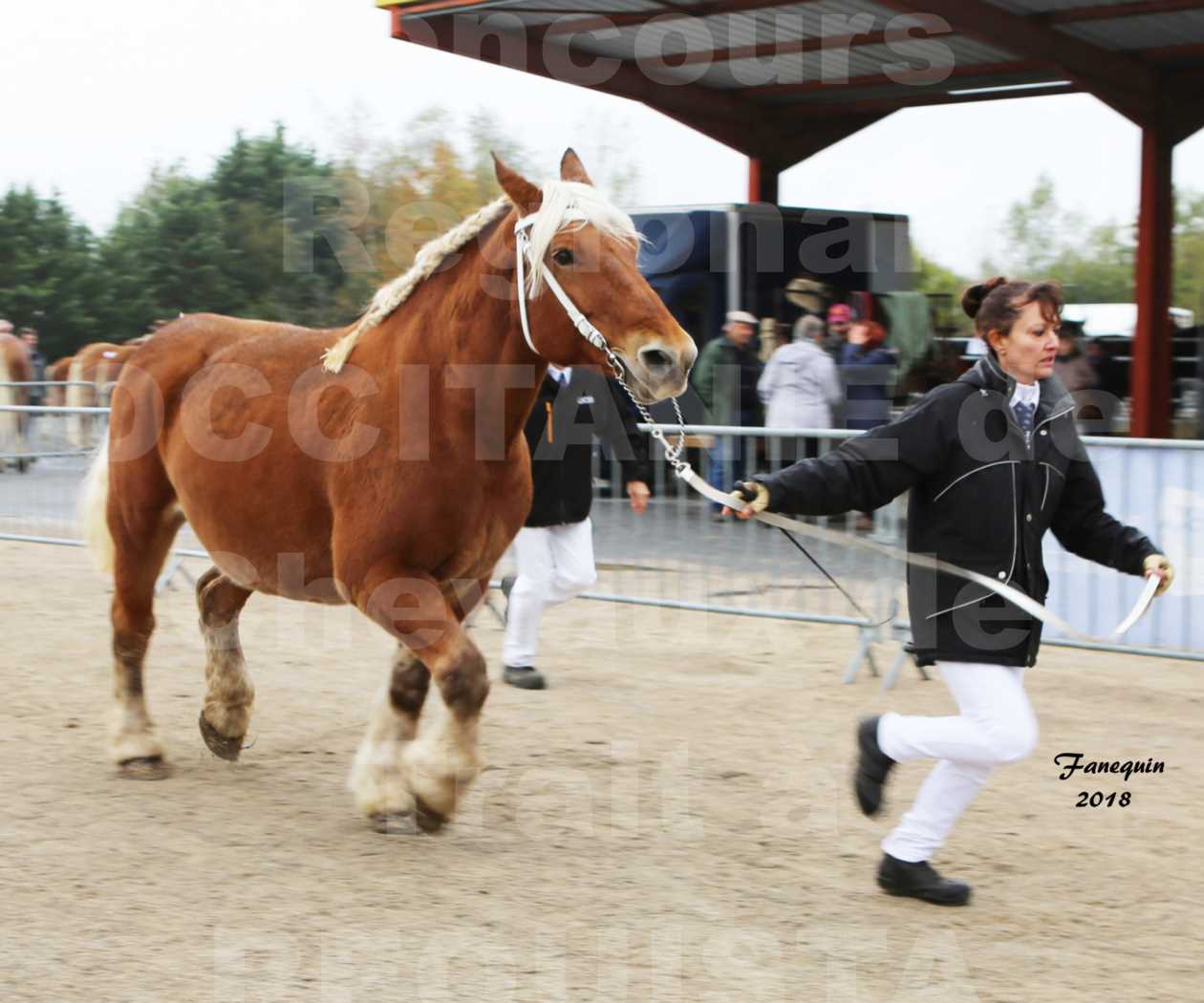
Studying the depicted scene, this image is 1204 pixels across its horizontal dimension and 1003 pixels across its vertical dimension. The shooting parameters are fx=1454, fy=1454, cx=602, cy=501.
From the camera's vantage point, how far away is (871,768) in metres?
4.27

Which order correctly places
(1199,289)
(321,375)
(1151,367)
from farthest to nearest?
1. (1199,289)
2. (1151,367)
3. (321,375)

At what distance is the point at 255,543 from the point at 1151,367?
1288 centimetres

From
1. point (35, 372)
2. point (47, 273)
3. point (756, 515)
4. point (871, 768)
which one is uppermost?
point (47, 273)

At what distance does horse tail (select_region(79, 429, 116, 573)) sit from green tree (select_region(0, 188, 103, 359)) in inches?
1385

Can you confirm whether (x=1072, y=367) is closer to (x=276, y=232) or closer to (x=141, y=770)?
(x=141, y=770)

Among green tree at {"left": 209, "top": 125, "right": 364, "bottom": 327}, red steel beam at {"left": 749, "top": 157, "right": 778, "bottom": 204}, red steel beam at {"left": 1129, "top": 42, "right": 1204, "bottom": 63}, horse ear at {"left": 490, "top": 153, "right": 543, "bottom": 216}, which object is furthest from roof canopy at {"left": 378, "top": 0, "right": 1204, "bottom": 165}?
green tree at {"left": 209, "top": 125, "right": 364, "bottom": 327}

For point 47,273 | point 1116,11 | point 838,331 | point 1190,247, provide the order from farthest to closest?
point 47,273
point 1190,247
point 1116,11
point 838,331

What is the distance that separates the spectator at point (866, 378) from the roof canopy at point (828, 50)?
334 cm

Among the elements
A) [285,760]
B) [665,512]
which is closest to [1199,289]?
[665,512]

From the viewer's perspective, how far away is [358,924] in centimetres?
384

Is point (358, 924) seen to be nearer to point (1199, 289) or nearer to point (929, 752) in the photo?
point (929, 752)

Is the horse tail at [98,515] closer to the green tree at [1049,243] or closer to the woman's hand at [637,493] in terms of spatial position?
the woman's hand at [637,493]

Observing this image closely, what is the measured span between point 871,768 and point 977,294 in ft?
4.65

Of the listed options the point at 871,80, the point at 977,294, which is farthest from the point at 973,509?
the point at 871,80
